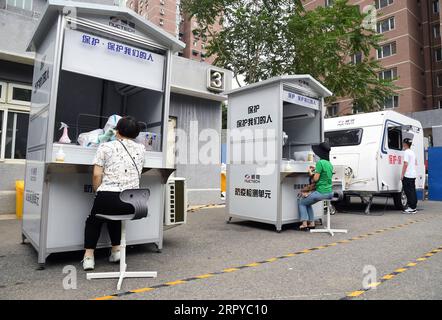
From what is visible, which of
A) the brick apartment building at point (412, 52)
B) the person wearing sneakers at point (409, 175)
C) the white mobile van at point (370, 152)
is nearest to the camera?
the white mobile van at point (370, 152)

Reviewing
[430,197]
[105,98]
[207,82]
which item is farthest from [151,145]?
[430,197]

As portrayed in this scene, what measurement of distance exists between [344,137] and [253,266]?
7070 mm

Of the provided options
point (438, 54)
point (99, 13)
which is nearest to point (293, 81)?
point (99, 13)

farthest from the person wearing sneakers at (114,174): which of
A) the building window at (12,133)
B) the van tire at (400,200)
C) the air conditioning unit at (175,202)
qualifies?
the van tire at (400,200)

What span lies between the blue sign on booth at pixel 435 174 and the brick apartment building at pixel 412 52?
18.6 m

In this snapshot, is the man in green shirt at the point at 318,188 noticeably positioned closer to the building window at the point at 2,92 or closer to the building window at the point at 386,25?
the building window at the point at 2,92

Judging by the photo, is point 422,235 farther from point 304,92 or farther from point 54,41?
point 54,41

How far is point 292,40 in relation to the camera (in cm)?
1218

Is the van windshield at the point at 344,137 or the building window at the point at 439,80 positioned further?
the building window at the point at 439,80

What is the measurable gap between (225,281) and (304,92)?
481 cm

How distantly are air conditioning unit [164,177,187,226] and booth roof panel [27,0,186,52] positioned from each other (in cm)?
204

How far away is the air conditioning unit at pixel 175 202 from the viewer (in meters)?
5.10

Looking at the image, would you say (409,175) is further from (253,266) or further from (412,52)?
(412,52)

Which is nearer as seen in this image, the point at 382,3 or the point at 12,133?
the point at 12,133
